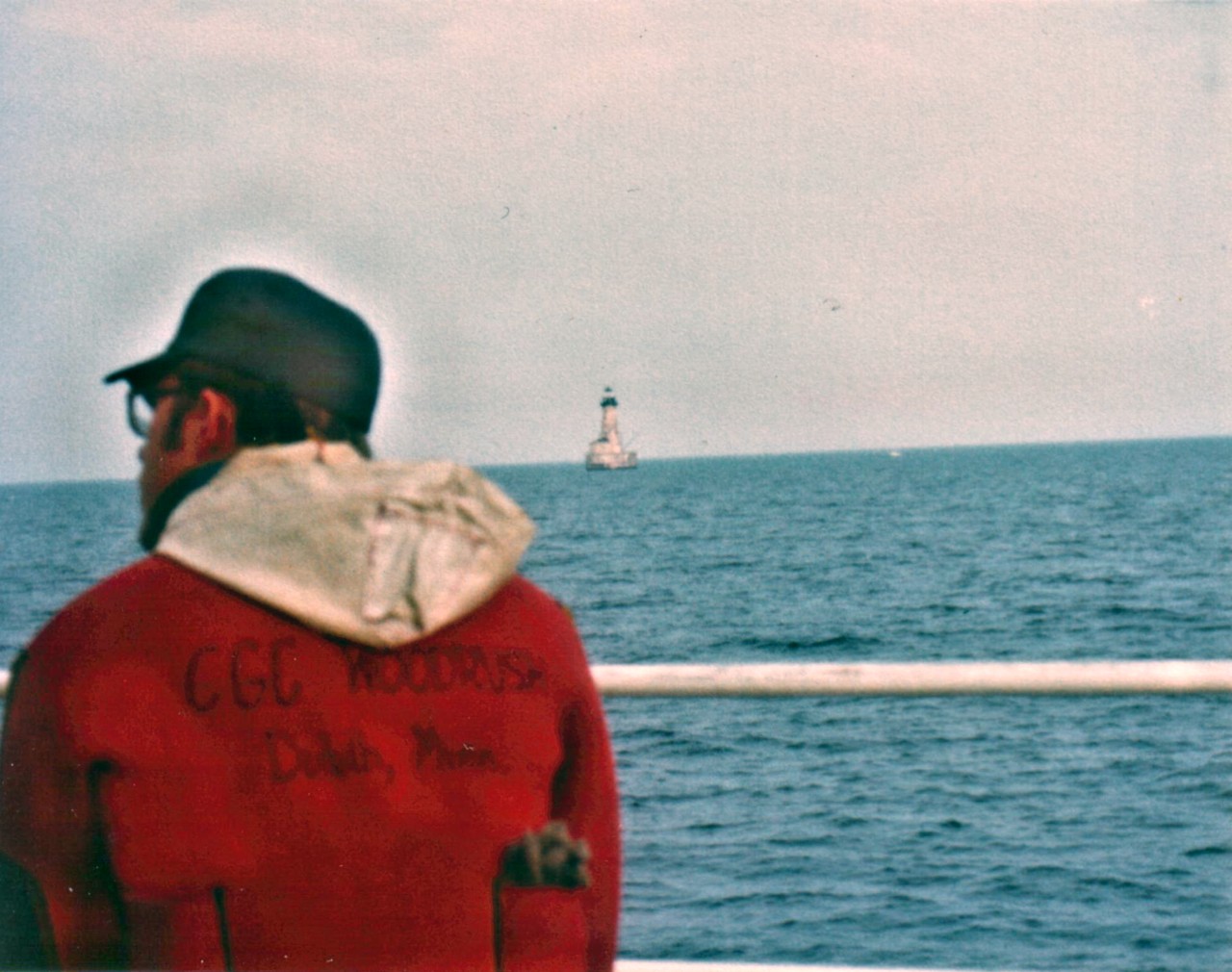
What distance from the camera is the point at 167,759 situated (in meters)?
1.36

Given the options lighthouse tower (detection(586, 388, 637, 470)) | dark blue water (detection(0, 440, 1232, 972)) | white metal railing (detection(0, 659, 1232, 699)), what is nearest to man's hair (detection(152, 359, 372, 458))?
white metal railing (detection(0, 659, 1232, 699))

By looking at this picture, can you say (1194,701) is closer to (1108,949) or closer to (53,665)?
(1108,949)

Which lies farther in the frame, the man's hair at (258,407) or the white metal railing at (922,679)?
the white metal railing at (922,679)

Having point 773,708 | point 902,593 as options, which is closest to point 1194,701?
point 773,708

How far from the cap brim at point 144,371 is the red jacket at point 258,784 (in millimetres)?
236

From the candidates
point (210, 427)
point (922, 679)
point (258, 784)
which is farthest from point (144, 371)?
point (922, 679)

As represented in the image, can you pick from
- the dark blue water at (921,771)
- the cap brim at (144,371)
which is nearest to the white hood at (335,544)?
the cap brim at (144,371)

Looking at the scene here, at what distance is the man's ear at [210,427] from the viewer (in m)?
1.52

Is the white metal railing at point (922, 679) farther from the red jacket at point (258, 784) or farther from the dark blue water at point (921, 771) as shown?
the dark blue water at point (921, 771)

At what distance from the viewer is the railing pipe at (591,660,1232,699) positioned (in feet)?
6.67

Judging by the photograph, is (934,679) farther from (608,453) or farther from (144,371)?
(608,453)

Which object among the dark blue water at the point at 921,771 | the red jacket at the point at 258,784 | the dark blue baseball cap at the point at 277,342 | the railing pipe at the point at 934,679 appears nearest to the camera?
the red jacket at the point at 258,784

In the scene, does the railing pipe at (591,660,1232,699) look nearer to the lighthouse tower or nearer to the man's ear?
the man's ear

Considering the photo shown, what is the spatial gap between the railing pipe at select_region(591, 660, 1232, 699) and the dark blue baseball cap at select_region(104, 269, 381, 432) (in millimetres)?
775
